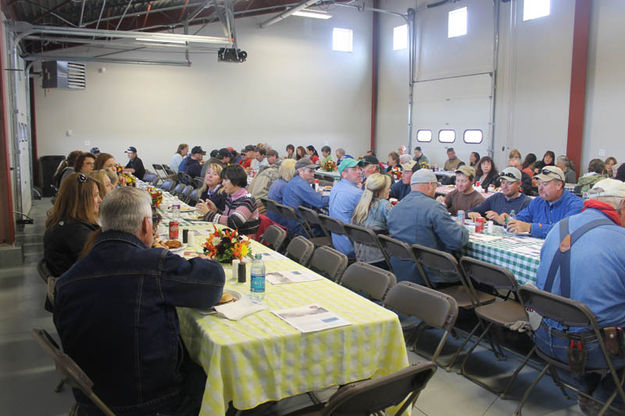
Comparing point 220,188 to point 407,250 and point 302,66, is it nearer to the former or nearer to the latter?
point 407,250

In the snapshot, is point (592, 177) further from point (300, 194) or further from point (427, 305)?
point (427, 305)

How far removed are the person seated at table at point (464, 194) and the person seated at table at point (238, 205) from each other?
277cm

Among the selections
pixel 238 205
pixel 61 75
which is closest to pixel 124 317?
pixel 238 205

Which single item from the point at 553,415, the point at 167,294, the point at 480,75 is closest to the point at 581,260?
the point at 553,415

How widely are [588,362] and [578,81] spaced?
11.3m

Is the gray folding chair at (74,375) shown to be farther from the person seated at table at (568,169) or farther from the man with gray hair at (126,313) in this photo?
the person seated at table at (568,169)

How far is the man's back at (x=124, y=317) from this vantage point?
2141 mm

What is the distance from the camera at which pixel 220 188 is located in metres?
6.16

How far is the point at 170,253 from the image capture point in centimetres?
229

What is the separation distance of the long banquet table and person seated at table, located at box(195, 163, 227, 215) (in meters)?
3.12

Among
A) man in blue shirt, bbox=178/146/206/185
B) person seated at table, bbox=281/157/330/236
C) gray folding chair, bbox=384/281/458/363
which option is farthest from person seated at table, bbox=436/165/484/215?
man in blue shirt, bbox=178/146/206/185

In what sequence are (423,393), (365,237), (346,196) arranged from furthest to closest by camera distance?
(346,196)
(365,237)
(423,393)

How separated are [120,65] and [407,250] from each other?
1391cm

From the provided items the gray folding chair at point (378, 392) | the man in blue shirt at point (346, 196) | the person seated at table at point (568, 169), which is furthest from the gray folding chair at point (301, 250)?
the person seated at table at point (568, 169)
